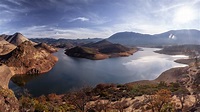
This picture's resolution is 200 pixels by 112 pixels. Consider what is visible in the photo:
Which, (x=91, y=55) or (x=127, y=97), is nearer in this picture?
(x=127, y=97)

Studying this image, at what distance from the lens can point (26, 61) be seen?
81.5 metres

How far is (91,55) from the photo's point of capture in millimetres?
141500

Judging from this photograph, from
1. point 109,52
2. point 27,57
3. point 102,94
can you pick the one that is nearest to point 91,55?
point 109,52

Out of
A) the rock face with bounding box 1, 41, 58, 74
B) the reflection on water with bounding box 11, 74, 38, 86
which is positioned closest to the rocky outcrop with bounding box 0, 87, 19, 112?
the reflection on water with bounding box 11, 74, 38, 86

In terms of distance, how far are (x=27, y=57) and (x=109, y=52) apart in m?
94.3

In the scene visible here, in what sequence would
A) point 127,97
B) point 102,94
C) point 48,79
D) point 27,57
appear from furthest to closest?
point 27,57 → point 48,79 → point 102,94 → point 127,97

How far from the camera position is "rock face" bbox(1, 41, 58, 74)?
7691 centimetres

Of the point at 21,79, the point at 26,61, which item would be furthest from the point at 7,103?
the point at 26,61

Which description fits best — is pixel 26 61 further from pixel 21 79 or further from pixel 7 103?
pixel 7 103

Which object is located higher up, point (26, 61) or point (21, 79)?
point (26, 61)

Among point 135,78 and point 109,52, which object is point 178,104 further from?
point 109,52

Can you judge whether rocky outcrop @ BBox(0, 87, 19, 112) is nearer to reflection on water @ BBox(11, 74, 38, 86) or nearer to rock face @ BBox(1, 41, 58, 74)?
reflection on water @ BBox(11, 74, 38, 86)

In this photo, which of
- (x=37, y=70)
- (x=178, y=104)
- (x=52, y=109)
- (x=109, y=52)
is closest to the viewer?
(x=52, y=109)

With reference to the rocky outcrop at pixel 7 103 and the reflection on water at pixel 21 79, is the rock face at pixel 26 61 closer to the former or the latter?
the reflection on water at pixel 21 79
